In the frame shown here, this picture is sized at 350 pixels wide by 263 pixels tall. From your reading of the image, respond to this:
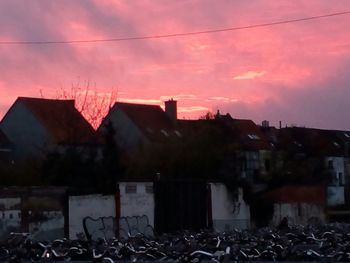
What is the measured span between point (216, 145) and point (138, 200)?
53.1 feet

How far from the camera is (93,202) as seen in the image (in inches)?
1425

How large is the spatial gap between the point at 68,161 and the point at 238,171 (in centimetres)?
1179

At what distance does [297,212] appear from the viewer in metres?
50.1

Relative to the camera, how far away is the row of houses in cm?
5044

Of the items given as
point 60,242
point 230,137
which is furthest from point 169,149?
point 60,242

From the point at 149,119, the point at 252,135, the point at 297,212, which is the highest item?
the point at 149,119

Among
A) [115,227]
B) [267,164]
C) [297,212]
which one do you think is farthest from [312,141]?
[115,227]

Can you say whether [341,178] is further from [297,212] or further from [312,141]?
[297,212]

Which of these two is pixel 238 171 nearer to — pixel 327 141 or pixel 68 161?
pixel 68 161

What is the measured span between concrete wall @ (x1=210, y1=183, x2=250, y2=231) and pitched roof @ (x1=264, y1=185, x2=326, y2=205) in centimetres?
384

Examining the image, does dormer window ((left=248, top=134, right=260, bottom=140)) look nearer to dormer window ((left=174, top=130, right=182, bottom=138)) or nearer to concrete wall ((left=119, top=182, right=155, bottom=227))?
dormer window ((left=174, top=130, right=182, bottom=138))

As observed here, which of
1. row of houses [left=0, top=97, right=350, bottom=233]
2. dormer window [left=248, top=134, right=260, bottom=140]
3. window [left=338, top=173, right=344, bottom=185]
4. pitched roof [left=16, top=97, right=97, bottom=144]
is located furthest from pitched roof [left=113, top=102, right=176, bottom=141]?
window [left=338, top=173, right=344, bottom=185]

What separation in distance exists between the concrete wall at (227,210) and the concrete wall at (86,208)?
838 centimetres

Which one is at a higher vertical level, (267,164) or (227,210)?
(267,164)
